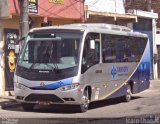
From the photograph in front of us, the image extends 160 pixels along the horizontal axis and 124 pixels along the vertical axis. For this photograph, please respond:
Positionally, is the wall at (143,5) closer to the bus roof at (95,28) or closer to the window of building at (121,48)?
the window of building at (121,48)

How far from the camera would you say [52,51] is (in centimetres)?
1513

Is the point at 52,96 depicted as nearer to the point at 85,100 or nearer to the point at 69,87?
the point at 69,87

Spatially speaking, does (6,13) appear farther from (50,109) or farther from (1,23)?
(50,109)

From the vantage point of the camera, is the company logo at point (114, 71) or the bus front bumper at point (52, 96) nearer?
the bus front bumper at point (52, 96)

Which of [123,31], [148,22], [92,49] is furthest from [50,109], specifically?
[148,22]

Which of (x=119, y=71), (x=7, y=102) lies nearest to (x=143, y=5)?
(x=119, y=71)

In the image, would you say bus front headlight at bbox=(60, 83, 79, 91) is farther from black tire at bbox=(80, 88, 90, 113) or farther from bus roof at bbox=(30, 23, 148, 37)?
bus roof at bbox=(30, 23, 148, 37)

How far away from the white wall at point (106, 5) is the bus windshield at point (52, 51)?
1130 centimetres

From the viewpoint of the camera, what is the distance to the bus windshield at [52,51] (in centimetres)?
1488

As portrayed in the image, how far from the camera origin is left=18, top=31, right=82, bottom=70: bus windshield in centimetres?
1488

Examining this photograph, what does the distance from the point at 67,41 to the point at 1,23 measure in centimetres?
630

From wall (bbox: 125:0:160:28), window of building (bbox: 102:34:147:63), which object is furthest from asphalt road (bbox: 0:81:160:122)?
wall (bbox: 125:0:160:28)

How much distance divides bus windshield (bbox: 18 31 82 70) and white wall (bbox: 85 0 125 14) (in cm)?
1130

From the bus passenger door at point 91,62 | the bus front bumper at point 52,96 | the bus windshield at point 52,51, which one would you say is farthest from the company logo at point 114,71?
the bus front bumper at point 52,96
